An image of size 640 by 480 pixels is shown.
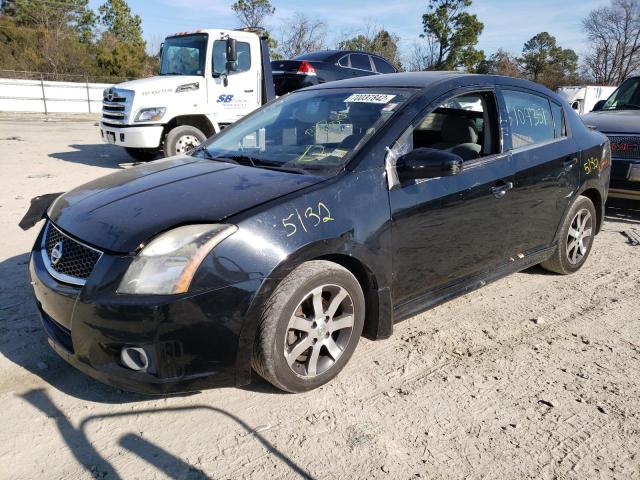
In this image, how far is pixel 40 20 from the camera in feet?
130

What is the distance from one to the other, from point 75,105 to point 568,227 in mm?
25644

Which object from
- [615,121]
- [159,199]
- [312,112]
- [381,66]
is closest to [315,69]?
[381,66]

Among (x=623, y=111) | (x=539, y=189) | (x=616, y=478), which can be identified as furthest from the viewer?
(x=623, y=111)

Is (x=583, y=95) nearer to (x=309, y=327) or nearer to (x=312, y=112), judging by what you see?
(x=312, y=112)

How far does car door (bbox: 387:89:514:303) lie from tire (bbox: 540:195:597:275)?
0.94 m

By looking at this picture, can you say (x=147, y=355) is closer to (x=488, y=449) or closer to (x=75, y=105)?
(x=488, y=449)

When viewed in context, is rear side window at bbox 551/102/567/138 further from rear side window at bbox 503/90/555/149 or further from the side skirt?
the side skirt

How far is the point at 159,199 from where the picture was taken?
2.75m

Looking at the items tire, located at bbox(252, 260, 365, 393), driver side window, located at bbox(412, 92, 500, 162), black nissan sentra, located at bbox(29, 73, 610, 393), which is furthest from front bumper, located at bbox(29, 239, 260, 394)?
driver side window, located at bbox(412, 92, 500, 162)

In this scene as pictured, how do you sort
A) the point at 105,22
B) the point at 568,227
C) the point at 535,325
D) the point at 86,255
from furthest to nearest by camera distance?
the point at 105,22 < the point at 568,227 < the point at 535,325 < the point at 86,255

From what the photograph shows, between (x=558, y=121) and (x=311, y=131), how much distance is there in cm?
225

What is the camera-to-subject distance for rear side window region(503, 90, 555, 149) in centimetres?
387

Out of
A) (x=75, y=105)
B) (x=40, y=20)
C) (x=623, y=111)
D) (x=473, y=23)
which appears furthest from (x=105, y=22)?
(x=623, y=111)

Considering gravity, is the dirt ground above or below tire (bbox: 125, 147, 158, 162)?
below
